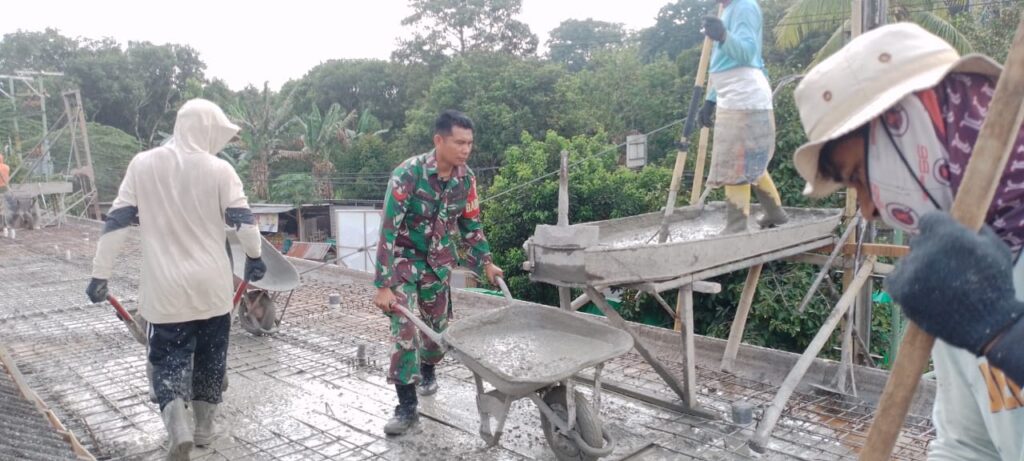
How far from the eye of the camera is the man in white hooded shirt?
11.3 feet

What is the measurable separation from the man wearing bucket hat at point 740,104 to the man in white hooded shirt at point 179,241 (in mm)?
2767

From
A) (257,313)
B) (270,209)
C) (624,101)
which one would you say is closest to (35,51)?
(270,209)

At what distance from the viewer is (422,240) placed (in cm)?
391

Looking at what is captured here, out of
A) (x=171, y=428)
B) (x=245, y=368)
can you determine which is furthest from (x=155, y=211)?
(x=245, y=368)

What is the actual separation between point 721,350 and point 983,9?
38.1 feet

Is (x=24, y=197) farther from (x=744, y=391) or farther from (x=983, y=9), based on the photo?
(x=983, y=9)

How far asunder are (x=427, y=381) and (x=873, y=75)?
12.0 feet

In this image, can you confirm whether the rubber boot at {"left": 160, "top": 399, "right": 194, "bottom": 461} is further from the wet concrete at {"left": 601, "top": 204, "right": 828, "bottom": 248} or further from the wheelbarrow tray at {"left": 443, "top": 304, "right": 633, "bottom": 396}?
the wet concrete at {"left": 601, "top": 204, "right": 828, "bottom": 248}

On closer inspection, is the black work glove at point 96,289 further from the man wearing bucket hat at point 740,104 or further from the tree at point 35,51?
the tree at point 35,51

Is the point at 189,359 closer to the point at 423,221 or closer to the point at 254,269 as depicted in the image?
the point at 254,269

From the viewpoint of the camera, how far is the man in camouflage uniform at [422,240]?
3734 mm

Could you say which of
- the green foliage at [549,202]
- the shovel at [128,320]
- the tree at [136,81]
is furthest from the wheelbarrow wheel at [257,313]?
the tree at [136,81]

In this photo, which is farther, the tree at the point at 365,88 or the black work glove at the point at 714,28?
the tree at the point at 365,88

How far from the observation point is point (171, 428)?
335 centimetres
